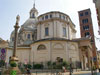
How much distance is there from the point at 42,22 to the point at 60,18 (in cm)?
639

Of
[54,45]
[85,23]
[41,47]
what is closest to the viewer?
[54,45]

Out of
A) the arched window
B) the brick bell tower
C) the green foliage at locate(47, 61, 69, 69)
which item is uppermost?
the brick bell tower

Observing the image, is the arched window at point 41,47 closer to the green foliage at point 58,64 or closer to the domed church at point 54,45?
the domed church at point 54,45

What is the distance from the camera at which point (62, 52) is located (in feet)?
98.6

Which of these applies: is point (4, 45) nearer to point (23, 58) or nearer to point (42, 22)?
point (23, 58)

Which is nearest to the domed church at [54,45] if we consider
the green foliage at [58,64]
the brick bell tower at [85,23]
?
→ the green foliage at [58,64]

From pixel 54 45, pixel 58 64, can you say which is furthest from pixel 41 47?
pixel 58 64

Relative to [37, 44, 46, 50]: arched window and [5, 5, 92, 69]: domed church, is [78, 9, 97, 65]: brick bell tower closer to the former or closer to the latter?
[5, 5, 92, 69]: domed church

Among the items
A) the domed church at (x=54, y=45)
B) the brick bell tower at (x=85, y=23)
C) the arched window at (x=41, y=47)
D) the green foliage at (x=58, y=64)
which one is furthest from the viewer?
the brick bell tower at (x=85, y=23)

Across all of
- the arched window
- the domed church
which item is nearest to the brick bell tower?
the domed church

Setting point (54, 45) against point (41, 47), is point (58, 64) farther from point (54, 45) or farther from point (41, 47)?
point (41, 47)

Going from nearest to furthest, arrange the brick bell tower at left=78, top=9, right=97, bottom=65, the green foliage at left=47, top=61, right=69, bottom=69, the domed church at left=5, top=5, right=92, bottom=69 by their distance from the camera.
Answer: the green foliage at left=47, top=61, right=69, bottom=69 → the domed church at left=5, top=5, right=92, bottom=69 → the brick bell tower at left=78, top=9, right=97, bottom=65

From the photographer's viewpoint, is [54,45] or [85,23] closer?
[54,45]

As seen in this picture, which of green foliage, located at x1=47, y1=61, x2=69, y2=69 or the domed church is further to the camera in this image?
the domed church
